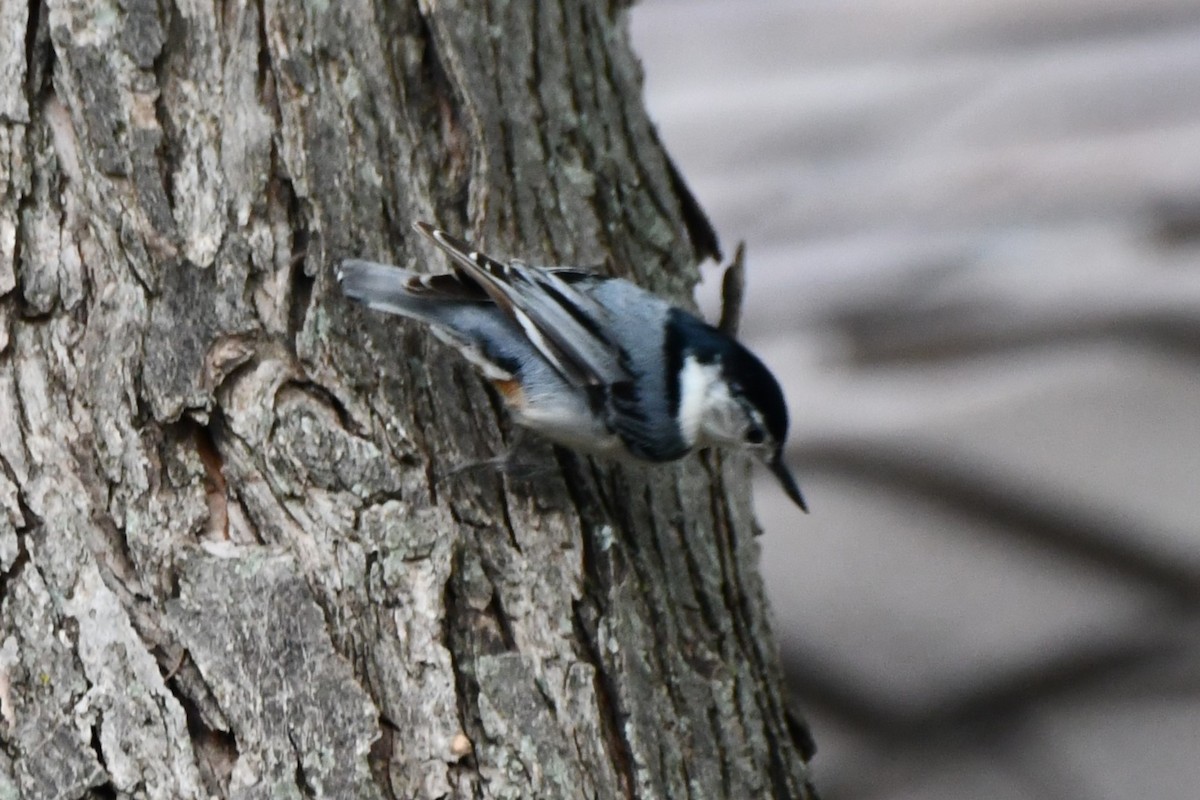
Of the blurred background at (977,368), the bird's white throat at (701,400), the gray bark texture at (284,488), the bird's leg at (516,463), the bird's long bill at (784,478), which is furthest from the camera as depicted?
the blurred background at (977,368)

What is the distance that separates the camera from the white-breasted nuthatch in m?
1.84

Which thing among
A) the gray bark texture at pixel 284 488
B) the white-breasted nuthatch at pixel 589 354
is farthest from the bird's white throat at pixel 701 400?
the gray bark texture at pixel 284 488

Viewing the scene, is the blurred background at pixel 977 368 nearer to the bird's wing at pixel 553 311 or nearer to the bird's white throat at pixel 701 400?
the bird's white throat at pixel 701 400

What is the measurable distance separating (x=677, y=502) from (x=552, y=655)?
1.33ft

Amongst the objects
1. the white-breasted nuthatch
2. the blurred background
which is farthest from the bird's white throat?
the blurred background

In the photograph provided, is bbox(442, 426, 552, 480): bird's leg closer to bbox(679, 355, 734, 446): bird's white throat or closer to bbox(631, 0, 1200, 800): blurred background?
bbox(679, 355, 734, 446): bird's white throat

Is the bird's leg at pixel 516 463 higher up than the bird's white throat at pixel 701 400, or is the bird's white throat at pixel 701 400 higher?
the bird's leg at pixel 516 463

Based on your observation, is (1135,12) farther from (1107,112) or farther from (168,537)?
(168,537)

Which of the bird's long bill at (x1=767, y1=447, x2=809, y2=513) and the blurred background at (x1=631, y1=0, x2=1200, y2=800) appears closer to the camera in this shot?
the bird's long bill at (x1=767, y1=447, x2=809, y2=513)

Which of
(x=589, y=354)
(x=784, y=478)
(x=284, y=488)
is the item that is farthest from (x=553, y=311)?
(x=784, y=478)

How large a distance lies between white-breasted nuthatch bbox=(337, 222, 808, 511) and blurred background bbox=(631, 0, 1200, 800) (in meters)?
1.01

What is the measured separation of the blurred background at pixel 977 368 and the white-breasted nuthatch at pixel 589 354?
101cm

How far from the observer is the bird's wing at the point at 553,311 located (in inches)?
72.7

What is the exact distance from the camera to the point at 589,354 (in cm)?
204
